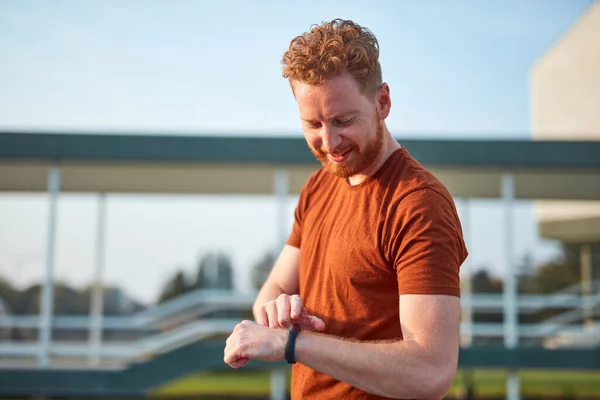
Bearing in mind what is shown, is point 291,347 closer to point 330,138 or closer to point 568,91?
point 330,138

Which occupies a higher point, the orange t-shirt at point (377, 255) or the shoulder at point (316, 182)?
the shoulder at point (316, 182)

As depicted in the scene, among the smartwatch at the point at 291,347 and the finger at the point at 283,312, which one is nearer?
the smartwatch at the point at 291,347

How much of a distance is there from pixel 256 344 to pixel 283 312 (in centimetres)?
15

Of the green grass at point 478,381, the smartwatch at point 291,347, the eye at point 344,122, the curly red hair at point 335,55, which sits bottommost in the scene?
the green grass at point 478,381

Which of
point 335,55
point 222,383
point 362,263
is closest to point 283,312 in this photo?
point 362,263

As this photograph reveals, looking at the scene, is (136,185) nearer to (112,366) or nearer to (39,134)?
(39,134)

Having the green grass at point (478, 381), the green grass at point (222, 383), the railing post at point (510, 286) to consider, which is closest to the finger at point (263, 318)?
the railing post at point (510, 286)

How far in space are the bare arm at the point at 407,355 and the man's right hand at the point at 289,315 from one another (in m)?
0.12

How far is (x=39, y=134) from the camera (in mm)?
10148

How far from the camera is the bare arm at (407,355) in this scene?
184 cm

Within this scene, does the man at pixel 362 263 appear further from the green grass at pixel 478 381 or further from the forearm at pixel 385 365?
the green grass at pixel 478 381

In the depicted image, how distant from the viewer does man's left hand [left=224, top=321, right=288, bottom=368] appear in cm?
190

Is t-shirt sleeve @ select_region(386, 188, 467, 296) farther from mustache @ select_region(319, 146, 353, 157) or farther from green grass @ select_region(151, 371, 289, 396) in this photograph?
green grass @ select_region(151, 371, 289, 396)

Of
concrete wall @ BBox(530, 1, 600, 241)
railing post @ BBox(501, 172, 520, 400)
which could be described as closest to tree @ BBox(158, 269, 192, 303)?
concrete wall @ BBox(530, 1, 600, 241)
